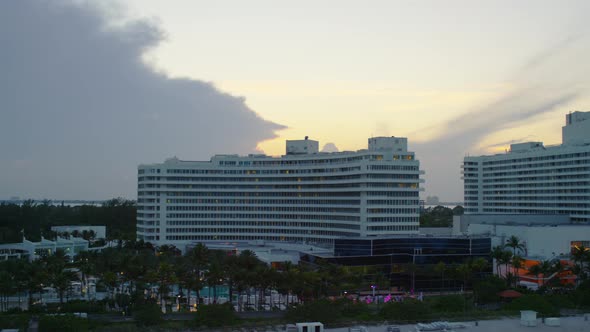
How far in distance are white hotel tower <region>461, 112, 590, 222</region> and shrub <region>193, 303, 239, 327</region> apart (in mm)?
121194

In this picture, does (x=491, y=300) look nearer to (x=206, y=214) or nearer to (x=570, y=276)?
(x=570, y=276)

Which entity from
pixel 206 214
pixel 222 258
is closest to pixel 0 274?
pixel 222 258

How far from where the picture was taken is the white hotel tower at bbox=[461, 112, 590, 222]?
6417 inches

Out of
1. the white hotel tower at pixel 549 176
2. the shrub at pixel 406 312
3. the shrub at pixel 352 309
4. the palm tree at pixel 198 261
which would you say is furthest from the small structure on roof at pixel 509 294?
the white hotel tower at pixel 549 176

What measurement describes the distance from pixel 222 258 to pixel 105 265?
18.8 metres

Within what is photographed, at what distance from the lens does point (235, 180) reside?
528ft

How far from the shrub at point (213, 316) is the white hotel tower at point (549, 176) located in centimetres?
12119

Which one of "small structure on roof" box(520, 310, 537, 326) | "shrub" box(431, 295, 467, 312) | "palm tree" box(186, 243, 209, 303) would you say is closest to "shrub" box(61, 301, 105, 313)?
"palm tree" box(186, 243, 209, 303)

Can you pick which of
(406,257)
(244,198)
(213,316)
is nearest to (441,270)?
(406,257)

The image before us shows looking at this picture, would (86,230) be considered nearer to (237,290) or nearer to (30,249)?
(30,249)

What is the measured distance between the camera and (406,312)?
79250 mm

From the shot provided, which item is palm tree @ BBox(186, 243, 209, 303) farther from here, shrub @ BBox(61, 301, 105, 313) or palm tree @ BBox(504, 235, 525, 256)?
palm tree @ BBox(504, 235, 525, 256)

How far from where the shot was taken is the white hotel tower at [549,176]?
535ft

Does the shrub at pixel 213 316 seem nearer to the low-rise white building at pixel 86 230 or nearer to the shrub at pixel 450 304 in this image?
the shrub at pixel 450 304
